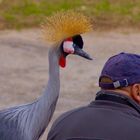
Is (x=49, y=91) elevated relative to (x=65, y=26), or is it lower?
lower

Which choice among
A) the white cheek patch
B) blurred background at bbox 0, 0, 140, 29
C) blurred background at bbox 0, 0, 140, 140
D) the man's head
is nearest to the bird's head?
the white cheek patch

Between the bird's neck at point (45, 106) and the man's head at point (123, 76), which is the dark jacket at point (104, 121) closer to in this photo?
the man's head at point (123, 76)

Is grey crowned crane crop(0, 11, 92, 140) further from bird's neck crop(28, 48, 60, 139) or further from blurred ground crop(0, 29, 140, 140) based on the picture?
blurred ground crop(0, 29, 140, 140)

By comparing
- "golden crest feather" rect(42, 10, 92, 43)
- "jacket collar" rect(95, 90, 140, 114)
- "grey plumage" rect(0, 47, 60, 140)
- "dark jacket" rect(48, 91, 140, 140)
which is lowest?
"grey plumage" rect(0, 47, 60, 140)

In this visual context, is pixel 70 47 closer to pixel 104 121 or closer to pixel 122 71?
pixel 122 71

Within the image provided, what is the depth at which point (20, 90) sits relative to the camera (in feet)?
20.5

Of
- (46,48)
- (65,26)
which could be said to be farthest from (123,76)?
(46,48)

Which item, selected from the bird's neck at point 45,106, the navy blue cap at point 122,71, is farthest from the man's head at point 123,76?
the bird's neck at point 45,106

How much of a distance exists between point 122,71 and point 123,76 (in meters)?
0.02

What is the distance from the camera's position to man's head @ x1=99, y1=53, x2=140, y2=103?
2.23 m

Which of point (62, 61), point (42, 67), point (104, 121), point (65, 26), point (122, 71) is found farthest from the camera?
point (42, 67)

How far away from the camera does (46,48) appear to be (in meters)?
7.49

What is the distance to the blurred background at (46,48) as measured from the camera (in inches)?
243

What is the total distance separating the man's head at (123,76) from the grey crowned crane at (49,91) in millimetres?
1835
